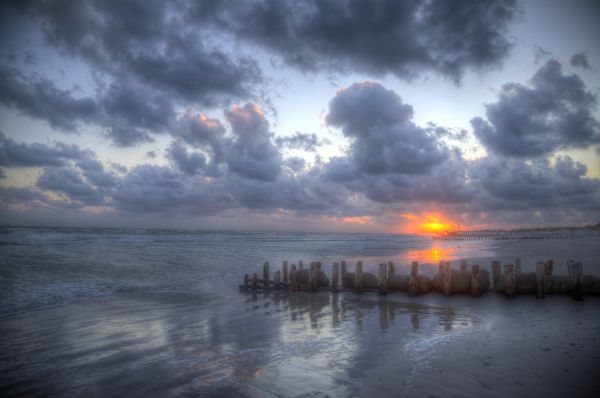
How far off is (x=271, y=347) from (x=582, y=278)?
43.2 ft

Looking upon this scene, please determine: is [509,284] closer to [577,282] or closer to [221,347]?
[577,282]

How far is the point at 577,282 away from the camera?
12.6 metres

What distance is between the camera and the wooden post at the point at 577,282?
12.5m

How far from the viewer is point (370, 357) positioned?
7.04m

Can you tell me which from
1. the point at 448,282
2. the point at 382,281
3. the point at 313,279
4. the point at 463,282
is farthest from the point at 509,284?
the point at 313,279

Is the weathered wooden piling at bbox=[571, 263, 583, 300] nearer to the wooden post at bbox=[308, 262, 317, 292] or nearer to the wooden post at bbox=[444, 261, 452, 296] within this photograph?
the wooden post at bbox=[444, 261, 452, 296]

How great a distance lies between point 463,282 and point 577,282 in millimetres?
4065

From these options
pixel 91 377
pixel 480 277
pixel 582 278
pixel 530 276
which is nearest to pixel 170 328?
pixel 91 377

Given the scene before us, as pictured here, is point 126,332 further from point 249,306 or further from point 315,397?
point 315,397

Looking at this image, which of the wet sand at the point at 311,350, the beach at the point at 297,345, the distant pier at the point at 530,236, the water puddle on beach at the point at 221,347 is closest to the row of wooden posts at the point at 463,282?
the beach at the point at 297,345

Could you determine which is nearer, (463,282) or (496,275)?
(463,282)

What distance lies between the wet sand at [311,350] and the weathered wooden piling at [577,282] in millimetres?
440

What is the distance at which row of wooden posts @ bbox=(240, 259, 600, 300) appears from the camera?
13.0 metres

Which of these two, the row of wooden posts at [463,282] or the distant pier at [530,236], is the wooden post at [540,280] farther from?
the distant pier at [530,236]
